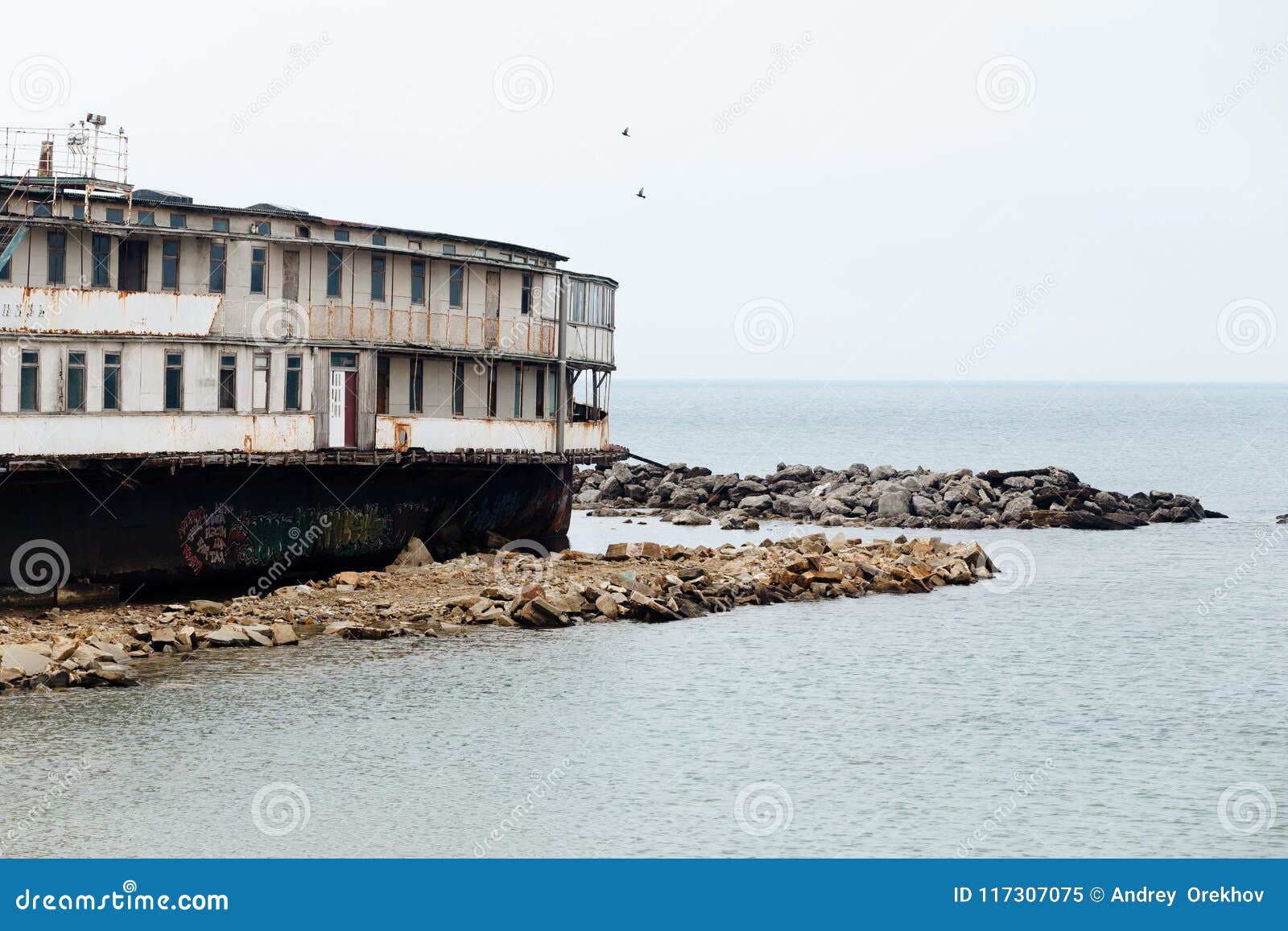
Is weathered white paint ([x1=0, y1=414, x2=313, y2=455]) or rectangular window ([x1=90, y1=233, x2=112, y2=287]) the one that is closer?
weathered white paint ([x1=0, y1=414, x2=313, y2=455])

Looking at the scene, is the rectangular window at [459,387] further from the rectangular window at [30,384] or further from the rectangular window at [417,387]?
the rectangular window at [30,384]

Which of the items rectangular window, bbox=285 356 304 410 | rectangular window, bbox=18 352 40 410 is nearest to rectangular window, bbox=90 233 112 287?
rectangular window, bbox=18 352 40 410

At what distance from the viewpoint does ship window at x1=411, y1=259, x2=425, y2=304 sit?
44125mm

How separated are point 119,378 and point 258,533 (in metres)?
5.34

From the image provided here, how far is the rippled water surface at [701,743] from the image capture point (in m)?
22.0

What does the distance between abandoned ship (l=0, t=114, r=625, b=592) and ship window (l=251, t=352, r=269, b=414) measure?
0.05 metres

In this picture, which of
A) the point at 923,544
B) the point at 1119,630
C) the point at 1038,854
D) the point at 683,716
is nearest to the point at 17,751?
the point at 683,716

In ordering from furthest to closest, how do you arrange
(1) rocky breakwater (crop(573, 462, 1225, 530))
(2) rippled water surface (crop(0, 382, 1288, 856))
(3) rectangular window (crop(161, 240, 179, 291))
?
(1) rocky breakwater (crop(573, 462, 1225, 530)), (3) rectangular window (crop(161, 240, 179, 291)), (2) rippled water surface (crop(0, 382, 1288, 856))

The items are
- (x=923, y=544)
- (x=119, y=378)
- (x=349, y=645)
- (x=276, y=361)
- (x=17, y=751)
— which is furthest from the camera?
(x=923, y=544)

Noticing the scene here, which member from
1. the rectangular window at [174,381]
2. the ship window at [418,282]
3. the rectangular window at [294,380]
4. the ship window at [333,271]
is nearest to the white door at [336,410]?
the rectangular window at [294,380]

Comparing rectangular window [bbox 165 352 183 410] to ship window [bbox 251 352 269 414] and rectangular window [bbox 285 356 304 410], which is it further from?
rectangular window [bbox 285 356 304 410]

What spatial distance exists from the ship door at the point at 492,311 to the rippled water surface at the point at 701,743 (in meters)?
11.5
